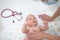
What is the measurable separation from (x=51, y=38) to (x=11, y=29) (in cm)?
35

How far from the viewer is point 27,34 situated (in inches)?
42.1

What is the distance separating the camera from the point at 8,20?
3.59 feet

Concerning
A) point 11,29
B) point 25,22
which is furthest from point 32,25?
point 11,29

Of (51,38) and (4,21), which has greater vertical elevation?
(4,21)

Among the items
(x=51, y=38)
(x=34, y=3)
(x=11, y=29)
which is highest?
(x=34, y=3)

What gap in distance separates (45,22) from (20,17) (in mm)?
223

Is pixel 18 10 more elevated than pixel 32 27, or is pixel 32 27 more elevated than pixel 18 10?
pixel 18 10

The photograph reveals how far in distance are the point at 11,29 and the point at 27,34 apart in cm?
15

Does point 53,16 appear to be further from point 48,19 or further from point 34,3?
point 34,3

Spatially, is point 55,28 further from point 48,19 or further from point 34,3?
point 34,3

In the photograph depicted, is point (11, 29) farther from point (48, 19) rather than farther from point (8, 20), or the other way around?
point (48, 19)

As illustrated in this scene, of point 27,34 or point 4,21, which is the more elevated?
point 4,21

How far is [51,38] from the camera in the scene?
1058 mm

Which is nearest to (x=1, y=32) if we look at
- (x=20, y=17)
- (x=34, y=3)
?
(x=20, y=17)
